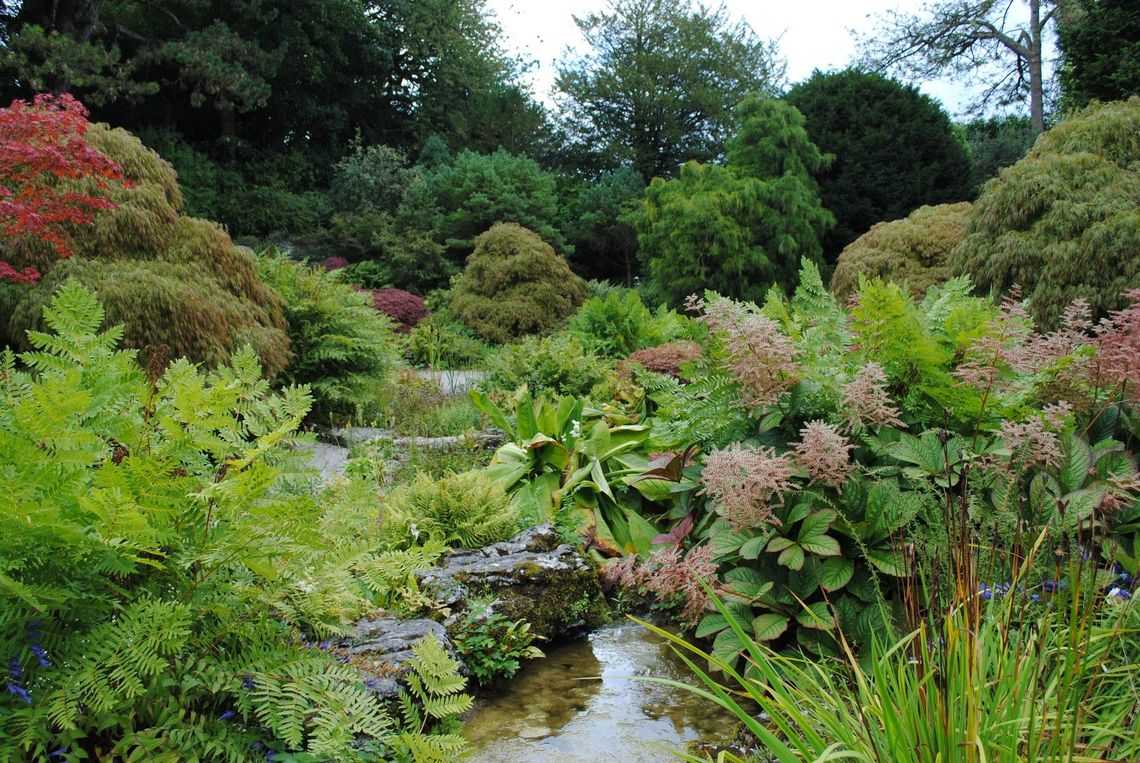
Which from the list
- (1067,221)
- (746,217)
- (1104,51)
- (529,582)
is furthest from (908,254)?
(529,582)

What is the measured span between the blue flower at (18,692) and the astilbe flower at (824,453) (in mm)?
2027

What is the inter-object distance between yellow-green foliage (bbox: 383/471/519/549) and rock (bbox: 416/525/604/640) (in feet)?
0.39

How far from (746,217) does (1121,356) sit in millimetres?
10973

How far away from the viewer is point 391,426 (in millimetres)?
6918

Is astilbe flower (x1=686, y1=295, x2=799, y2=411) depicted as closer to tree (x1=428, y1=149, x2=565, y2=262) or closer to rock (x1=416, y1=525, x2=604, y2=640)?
rock (x1=416, y1=525, x2=604, y2=640)

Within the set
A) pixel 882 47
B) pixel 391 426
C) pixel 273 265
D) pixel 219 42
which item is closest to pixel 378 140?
pixel 219 42

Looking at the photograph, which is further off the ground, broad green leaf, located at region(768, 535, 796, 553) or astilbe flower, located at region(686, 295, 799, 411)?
astilbe flower, located at region(686, 295, 799, 411)

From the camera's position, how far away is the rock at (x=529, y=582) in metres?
3.16

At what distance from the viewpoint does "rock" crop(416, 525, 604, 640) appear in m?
3.16

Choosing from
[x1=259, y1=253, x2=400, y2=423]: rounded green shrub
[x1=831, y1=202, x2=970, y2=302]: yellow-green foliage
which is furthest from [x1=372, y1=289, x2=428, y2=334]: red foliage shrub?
[x1=831, y1=202, x2=970, y2=302]: yellow-green foliage

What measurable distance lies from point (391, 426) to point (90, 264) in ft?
8.35

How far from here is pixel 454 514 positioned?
3.71 m

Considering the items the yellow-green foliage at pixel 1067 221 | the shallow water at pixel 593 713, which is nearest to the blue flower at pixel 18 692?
the shallow water at pixel 593 713

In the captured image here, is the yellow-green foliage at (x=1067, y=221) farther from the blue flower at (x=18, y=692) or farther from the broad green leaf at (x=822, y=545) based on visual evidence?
the blue flower at (x=18, y=692)
